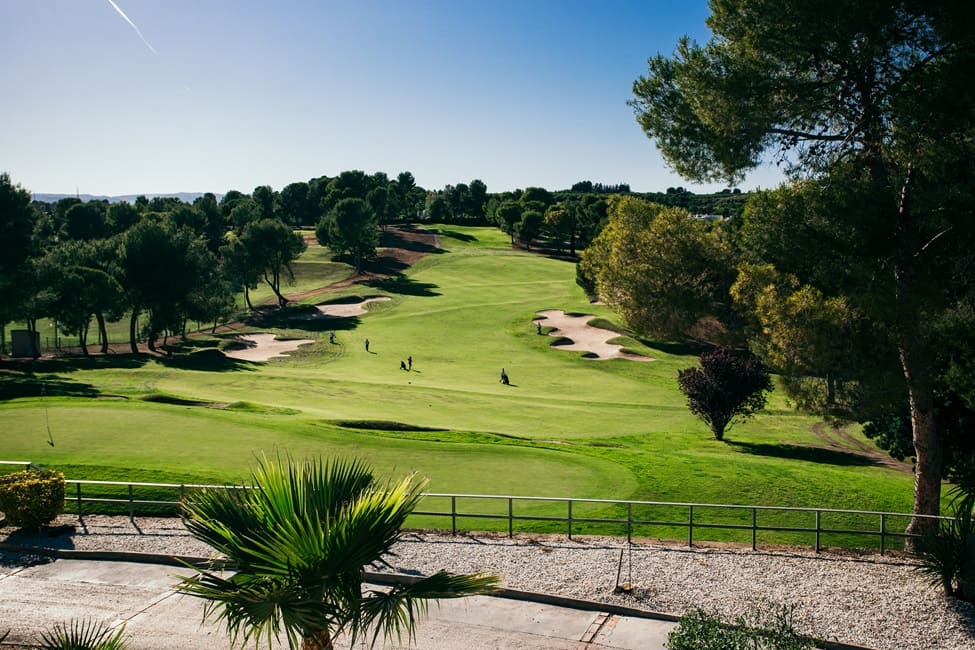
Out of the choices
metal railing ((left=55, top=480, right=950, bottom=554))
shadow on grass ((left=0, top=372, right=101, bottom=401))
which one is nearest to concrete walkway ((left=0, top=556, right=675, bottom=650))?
metal railing ((left=55, top=480, right=950, bottom=554))

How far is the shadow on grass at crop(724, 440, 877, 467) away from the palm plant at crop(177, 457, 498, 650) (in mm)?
24024

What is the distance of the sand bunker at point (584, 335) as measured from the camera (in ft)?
186

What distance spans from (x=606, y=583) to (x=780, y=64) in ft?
38.5

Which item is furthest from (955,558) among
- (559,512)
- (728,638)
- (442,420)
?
(442,420)

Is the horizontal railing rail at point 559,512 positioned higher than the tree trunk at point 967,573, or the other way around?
the tree trunk at point 967,573

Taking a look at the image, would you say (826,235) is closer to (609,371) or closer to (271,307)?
(609,371)

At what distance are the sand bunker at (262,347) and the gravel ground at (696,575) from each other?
1562 inches

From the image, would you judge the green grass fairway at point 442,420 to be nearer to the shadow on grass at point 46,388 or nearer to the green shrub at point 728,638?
the shadow on grass at point 46,388

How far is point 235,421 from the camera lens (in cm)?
2705

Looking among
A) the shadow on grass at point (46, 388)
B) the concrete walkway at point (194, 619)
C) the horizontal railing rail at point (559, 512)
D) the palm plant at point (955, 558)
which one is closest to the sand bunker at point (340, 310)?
the shadow on grass at point (46, 388)

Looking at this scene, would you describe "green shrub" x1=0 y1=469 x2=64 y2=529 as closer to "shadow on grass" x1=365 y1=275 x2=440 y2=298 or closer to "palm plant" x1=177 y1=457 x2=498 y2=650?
"palm plant" x1=177 y1=457 x2=498 y2=650

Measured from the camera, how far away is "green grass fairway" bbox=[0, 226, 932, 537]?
21.5 metres

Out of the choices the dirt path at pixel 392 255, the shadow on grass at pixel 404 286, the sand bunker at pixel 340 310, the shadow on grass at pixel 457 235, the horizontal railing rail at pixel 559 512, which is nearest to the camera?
the horizontal railing rail at pixel 559 512

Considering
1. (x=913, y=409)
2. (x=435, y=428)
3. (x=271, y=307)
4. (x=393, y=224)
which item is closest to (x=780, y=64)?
(x=913, y=409)
